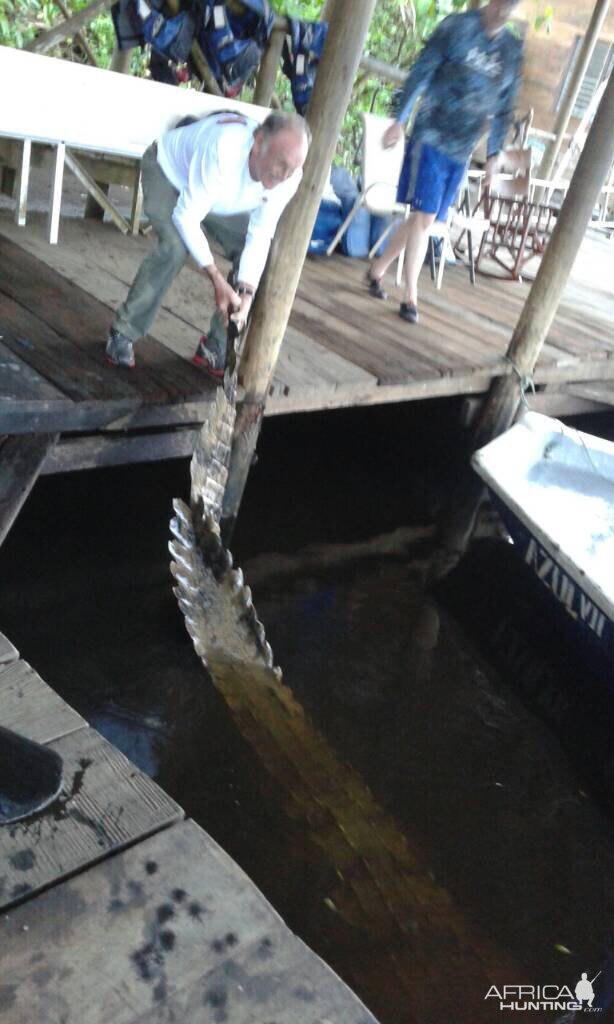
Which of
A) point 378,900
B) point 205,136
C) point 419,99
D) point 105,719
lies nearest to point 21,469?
point 105,719

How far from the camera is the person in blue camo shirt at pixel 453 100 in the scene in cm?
446

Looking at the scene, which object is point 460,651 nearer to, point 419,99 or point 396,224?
point 419,99

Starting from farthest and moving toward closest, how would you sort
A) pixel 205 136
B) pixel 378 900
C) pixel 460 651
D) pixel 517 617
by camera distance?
pixel 517 617 < pixel 460 651 < pixel 205 136 < pixel 378 900

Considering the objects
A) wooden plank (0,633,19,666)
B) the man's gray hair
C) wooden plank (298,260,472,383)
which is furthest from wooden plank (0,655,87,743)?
wooden plank (298,260,472,383)

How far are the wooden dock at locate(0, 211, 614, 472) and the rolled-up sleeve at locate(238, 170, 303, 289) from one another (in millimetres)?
539

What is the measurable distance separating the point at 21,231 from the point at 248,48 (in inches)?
73.7

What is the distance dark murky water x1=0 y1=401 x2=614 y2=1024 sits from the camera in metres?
2.89

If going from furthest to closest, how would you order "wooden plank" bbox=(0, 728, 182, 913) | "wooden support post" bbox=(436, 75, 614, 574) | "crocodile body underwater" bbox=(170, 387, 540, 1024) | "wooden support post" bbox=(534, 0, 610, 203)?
"wooden support post" bbox=(534, 0, 610, 203) → "wooden support post" bbox=(436, 75, 614, 574) → "crocodile body underwater" bbox=(170, 387, 540, 1024) → "wooden plank" bbox=(0, 728, 182, 913)

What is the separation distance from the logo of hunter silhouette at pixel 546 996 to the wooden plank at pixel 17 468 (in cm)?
226

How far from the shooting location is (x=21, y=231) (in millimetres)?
5004

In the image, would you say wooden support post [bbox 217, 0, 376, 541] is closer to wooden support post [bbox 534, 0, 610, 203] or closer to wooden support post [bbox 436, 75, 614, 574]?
wooden support post [bbox 436, 75, 614, 574]

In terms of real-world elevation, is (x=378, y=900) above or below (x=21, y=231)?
below

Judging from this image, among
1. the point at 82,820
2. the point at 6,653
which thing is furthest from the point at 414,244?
the point at 82,820

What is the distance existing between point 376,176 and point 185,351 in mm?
3065
